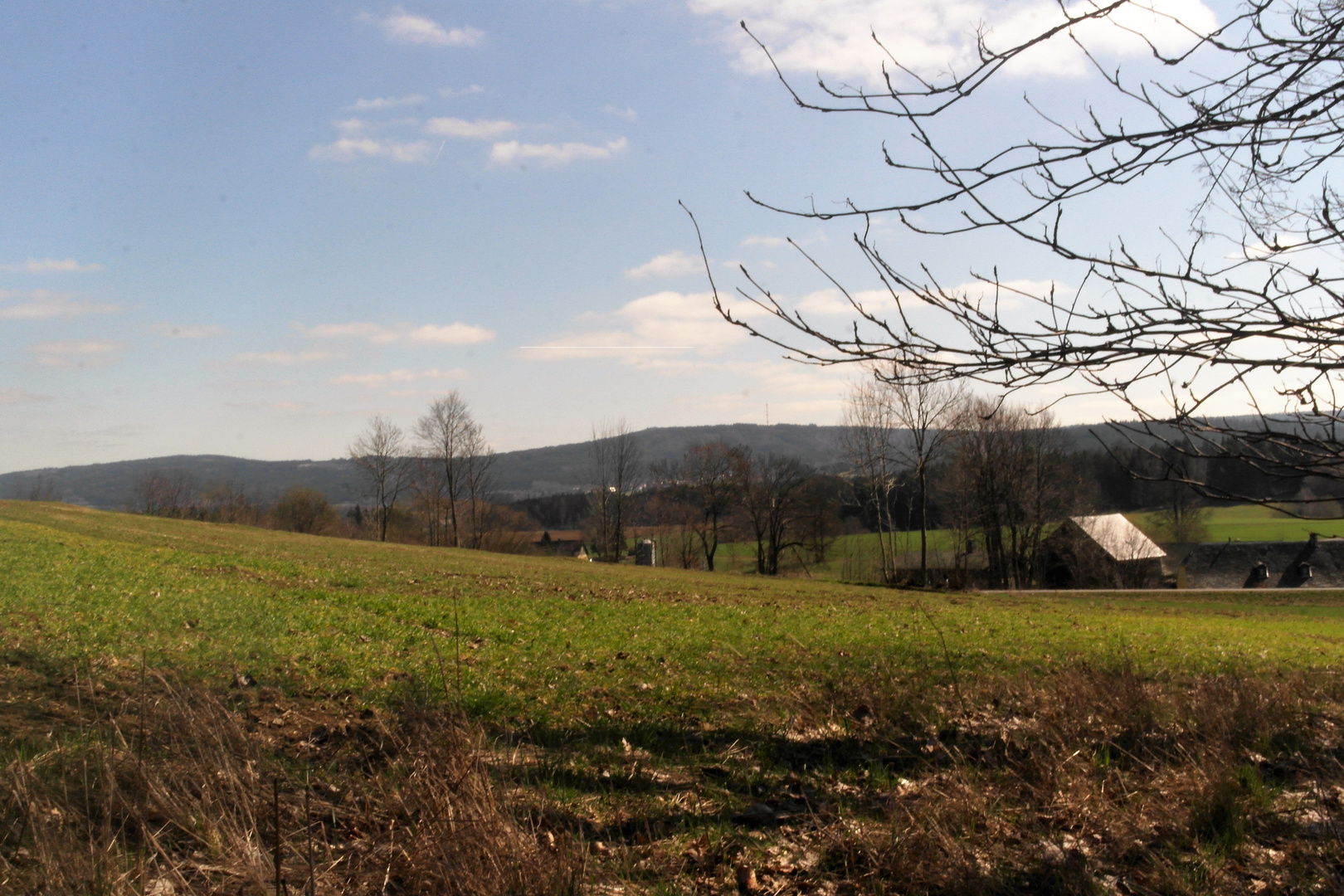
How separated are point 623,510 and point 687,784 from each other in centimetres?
6159

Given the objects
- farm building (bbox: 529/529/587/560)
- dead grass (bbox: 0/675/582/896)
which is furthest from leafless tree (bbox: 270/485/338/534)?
dead grass (bbox: 0/675/582/896)

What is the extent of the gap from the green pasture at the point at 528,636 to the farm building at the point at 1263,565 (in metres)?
41.2

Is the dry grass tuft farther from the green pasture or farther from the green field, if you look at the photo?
the green field

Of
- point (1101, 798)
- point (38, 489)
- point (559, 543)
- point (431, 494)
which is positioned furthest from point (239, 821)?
point (38, 489)

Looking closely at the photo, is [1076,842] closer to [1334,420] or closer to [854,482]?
[1334,420]

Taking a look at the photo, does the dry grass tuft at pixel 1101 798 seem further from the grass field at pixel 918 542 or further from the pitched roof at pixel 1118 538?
the pitched roof at pixel 1118 538

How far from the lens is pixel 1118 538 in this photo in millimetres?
50594

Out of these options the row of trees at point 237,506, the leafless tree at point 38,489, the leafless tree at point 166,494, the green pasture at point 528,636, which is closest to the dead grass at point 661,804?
the green pasture at point 528,636

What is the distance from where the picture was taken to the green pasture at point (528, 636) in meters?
6.89

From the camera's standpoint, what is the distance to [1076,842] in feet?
12.7

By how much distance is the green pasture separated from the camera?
6.89 metres

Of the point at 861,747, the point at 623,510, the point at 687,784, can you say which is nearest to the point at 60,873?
the point at 687,784

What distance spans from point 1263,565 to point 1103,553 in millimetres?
16425

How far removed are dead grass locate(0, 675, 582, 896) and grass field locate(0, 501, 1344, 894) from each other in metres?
0.30
